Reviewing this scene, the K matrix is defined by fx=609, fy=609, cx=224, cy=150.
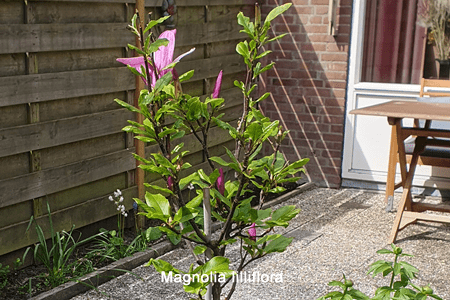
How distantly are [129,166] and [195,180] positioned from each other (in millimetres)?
2798

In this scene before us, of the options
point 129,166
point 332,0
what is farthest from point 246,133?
point 332,0

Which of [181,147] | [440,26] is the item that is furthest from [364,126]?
[181,147]

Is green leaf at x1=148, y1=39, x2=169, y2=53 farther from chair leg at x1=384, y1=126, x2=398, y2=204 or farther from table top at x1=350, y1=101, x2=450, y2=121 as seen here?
chair leg at x1=384, y1=126, x2=398, y2=204

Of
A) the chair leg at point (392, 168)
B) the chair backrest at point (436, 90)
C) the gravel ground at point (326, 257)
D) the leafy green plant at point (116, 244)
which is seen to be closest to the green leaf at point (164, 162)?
the gravel ground at point (326, 257)

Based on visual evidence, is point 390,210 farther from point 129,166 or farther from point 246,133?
point 246,133

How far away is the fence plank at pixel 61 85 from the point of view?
3.20 metres

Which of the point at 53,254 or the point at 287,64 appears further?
the point at 287,64

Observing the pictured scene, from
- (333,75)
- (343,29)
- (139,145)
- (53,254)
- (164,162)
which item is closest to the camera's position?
(164,162)

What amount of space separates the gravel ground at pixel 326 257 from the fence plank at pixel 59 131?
34.2 inches

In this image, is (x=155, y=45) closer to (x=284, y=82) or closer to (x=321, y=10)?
(x=321, y=10)

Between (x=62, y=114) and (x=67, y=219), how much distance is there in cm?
63

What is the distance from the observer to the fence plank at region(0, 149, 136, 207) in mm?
3246

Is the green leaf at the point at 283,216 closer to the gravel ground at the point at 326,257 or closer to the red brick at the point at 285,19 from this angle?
the gravel ground at the point at 326,257

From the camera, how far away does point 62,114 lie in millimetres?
3600
